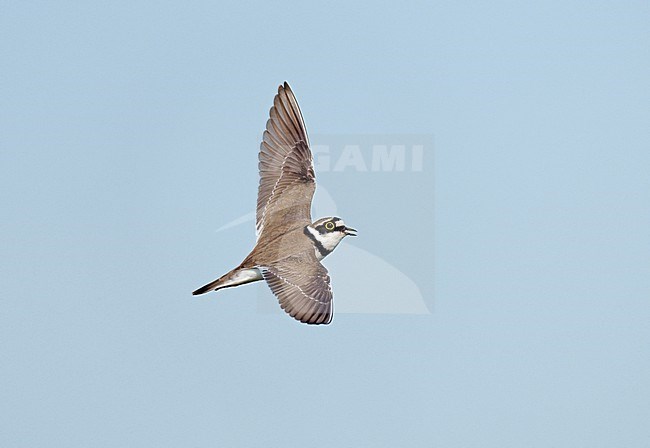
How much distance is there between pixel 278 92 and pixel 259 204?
50.6 inches

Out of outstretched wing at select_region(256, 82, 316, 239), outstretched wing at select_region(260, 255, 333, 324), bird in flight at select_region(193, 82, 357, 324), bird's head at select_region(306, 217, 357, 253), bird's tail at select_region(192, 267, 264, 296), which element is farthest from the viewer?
outstretched wing at select_region(256, 82, 316, 239)

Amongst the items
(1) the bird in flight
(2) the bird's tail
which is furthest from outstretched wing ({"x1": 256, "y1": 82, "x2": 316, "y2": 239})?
(2) the bird's tail

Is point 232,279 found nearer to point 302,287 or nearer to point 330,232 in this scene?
point 302,287

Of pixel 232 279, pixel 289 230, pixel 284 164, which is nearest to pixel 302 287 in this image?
pixel 232 279

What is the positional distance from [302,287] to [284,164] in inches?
91.2

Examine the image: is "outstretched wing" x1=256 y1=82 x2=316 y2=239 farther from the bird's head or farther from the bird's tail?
the bird's tail

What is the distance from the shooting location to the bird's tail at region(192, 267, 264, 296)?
9.13 m

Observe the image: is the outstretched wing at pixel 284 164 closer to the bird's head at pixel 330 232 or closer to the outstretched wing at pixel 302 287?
the bird's head at pixel 330 232

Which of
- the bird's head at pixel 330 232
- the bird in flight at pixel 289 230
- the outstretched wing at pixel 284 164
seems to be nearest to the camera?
the bird in flight at pixel 289 230

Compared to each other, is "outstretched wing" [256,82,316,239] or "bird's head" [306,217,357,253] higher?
"outstretched wing" [256,82,316,239]

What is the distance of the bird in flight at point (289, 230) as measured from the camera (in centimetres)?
864

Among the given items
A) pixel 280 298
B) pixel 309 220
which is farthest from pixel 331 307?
pixel 309 220


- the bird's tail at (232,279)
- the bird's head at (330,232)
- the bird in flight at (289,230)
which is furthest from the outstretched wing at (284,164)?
the bird's tail at (232,279)

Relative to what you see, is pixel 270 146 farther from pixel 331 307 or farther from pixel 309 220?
pixel 331 307
